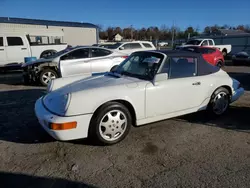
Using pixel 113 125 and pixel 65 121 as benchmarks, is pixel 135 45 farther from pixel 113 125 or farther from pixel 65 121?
pixel 65 121

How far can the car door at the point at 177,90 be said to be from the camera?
344 centimetres

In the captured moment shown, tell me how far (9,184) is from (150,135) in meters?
2.18

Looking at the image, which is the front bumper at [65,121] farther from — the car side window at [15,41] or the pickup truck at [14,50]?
the car side window at [15,41]

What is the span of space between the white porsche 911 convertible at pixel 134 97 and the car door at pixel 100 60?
11.6ft

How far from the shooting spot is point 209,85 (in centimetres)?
402

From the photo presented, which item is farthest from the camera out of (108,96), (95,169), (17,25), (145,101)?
(17,25)

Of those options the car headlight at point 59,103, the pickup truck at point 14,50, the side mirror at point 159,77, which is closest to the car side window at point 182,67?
the side mirror at point 159,77

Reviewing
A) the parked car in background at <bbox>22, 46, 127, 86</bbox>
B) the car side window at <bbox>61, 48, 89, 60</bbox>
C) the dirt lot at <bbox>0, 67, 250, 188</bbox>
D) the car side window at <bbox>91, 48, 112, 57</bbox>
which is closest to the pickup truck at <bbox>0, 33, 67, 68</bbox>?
the parked car in background at <bbox>22, 46, 127, 86</bbox>

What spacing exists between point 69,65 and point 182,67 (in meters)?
4.62

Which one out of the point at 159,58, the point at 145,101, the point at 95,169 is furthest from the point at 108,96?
the point at 159,58

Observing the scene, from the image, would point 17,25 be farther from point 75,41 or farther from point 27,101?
point 27,101

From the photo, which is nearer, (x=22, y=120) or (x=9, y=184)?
(x=9, y=184)

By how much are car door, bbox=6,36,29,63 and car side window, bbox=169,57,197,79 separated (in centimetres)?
963

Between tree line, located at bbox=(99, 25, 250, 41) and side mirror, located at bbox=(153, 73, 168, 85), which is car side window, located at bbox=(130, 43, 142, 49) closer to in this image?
side mirror, located at bbox=(153, 73, 168, 85)
